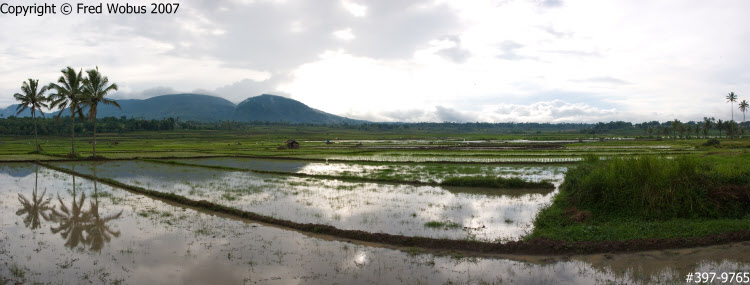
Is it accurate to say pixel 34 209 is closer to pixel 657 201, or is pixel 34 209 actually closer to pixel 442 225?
pixel 442 225

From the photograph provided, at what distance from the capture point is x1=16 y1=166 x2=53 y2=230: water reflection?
11.5 metres

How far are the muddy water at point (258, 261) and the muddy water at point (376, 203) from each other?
1686 mm

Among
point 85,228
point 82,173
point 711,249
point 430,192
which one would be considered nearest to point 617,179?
point 711,249

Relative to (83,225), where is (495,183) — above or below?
above

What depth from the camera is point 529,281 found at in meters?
7.07

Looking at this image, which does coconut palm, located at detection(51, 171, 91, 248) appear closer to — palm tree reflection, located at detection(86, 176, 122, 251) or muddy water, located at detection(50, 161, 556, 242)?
palm tree reflection, located at detection(86, 176, 122, 251)

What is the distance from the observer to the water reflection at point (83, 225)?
961 cm

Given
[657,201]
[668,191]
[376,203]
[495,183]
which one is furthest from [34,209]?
[668,191]

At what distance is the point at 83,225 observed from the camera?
11.2 m

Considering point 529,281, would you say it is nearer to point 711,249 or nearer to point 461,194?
point 711,249

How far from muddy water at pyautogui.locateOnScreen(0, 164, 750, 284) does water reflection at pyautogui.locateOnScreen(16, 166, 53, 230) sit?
21 centimetres

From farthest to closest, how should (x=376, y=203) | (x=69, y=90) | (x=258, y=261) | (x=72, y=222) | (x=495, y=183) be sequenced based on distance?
(x=69, y=90)
(x=495, y=183)
(x=376, y=203)
(x=72, y=222)
(x=258, y=261)

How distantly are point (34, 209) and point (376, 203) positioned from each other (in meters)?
12.3

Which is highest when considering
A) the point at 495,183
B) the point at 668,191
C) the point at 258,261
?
the point at 668,191
